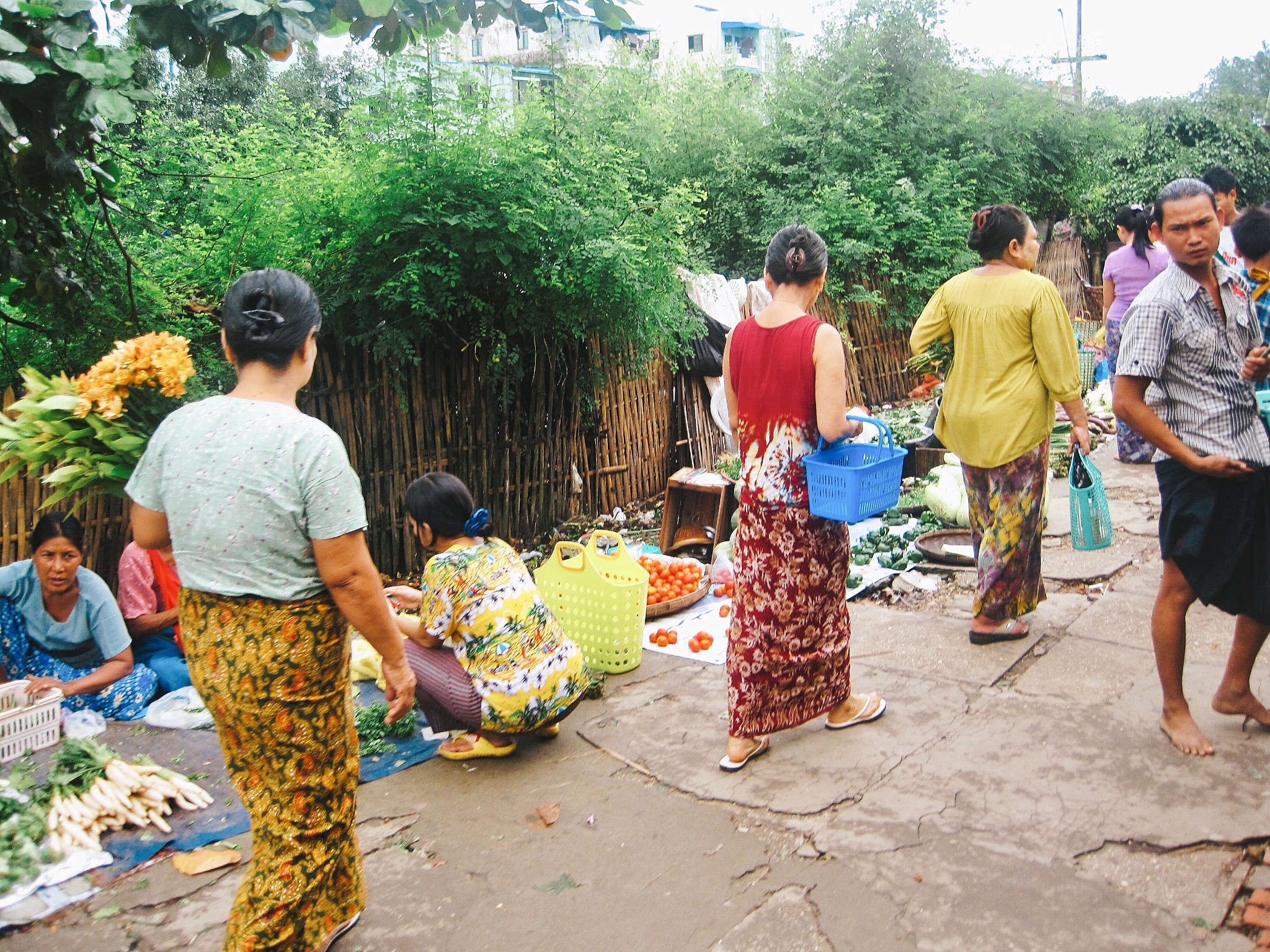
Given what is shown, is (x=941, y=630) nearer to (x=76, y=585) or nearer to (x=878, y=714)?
(x=878, y=714)

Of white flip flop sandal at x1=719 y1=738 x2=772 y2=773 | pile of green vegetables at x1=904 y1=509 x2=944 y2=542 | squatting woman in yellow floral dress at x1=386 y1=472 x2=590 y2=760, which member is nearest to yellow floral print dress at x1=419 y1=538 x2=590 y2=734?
squatting woman in yellow floral dress at x1=386 y1=472 x2=590 y2=760

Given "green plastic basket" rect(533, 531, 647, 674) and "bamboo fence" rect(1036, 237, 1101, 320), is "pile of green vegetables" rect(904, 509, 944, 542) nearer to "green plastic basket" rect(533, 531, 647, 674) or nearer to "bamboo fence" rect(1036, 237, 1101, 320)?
"green plastic basket" rect(533, 531, 647, 674)

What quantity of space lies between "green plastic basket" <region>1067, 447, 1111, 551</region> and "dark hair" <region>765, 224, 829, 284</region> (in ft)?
6.93

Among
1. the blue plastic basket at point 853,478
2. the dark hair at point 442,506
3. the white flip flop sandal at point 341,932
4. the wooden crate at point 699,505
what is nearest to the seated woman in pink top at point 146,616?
the dark hair at point 442,506

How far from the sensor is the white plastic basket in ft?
12.6

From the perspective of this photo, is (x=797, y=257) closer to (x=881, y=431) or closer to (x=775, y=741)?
(x=881, y=431)

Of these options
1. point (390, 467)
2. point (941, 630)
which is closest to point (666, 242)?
point (390, 467)

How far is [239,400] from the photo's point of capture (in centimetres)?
238

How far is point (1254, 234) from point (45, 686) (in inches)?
205

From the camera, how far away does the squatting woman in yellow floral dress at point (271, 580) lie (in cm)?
233

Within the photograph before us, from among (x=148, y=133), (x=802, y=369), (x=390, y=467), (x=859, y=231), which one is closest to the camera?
(x=802, y=369)

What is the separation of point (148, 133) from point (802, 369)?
20.7 ft

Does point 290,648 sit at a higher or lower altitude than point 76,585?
higher

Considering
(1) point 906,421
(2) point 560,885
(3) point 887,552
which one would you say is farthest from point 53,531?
(1) point 906,421
